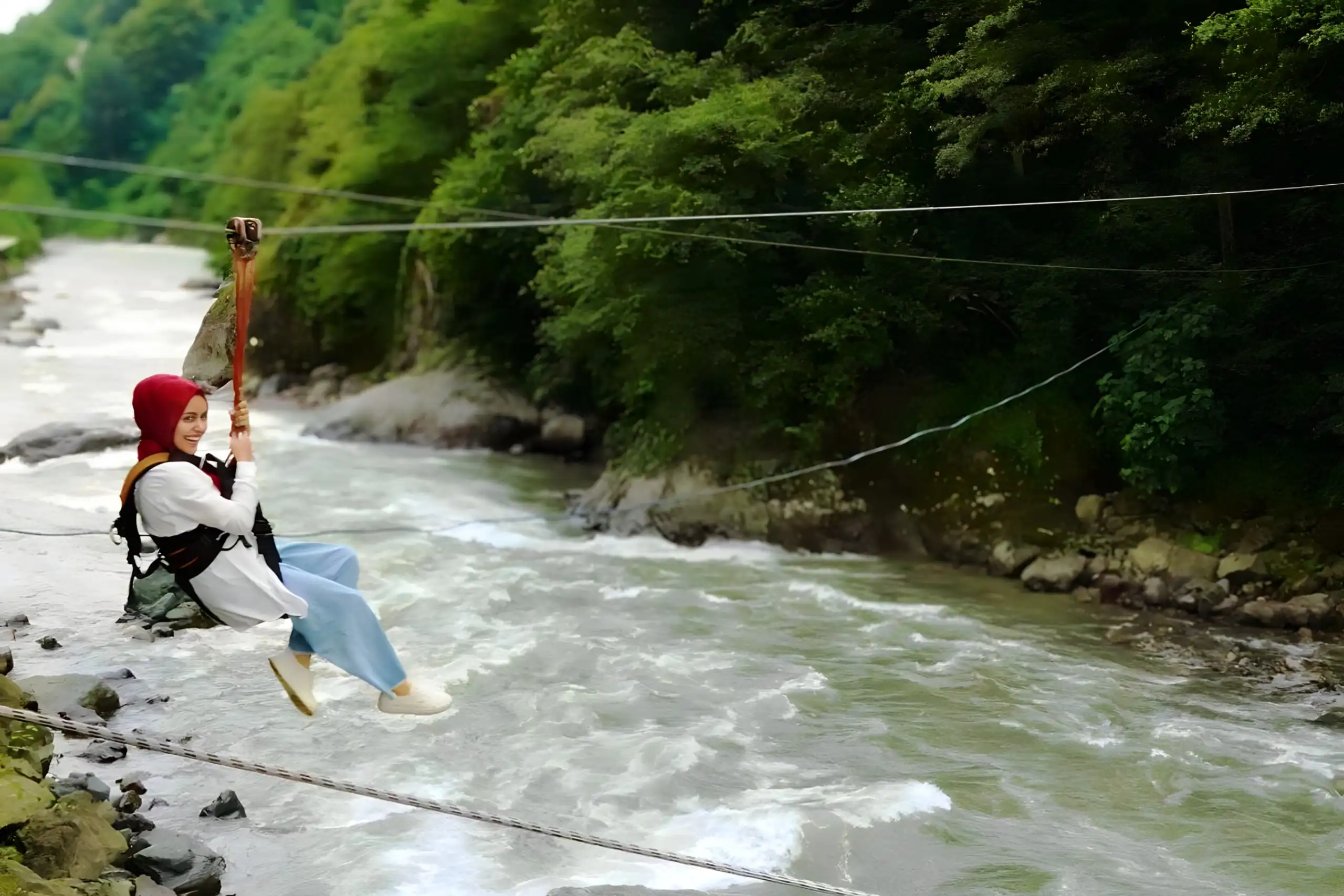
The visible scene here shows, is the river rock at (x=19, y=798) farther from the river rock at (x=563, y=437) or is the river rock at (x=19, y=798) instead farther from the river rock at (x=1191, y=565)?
the river rock at (x=563, y=437)

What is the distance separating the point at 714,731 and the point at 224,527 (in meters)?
5.05

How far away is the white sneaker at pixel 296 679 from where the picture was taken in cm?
369

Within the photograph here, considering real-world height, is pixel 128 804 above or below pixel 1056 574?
below

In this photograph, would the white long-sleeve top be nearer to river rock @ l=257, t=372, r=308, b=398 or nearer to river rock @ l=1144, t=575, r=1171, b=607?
river rock @ l=1144, t=575, r=1171, b=607

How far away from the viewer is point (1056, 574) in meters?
10.5

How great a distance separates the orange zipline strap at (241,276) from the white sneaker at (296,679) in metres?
0.77

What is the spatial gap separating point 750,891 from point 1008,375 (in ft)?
23.2

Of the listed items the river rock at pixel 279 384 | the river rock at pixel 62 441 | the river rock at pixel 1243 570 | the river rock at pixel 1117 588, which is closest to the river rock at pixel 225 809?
the river rock at pixel 1117 588

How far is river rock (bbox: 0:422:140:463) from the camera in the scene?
1382 centimetres

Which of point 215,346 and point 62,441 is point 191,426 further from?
point 62,441

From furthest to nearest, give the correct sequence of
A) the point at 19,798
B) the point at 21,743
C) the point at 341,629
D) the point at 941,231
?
the point at 941,231 < the point at 21,743 < the point at 19,798 < the point at 341,629

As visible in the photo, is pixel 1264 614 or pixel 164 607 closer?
pixel 1264 614

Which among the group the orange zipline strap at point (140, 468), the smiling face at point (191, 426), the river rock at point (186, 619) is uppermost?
the smiling face at point (191, 426)

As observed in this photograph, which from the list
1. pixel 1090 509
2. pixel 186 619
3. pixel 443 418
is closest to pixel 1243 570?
pixel 1090 509
